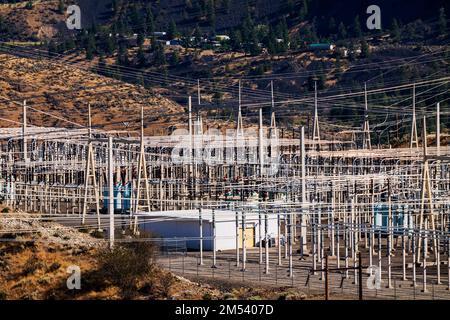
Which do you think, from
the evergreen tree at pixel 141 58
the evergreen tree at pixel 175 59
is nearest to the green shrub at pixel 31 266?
the evergreen tree at pixel 175 59

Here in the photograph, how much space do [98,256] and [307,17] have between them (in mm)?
139750

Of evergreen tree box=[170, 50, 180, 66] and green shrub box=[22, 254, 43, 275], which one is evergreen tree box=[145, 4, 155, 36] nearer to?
evergreen tree box=[170, 50, 180, 66]

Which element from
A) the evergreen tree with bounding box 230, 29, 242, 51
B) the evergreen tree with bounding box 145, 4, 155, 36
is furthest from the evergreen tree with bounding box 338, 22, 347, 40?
the evergreen tree with bounding box 145, 4, 155, 36

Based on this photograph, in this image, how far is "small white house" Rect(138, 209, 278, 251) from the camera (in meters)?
43.4

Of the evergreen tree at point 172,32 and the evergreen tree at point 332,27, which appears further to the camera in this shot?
the evergreen tree at point 332,27

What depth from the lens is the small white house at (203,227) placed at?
142 feet

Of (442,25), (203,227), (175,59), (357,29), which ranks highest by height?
(357,29)

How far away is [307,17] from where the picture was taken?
173 m

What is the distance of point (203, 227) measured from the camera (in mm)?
44000

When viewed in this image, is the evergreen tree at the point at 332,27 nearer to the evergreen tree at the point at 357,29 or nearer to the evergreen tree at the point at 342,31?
the evergreen tree at the point at 342,31

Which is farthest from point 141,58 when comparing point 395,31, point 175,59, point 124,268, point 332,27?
point 124,268
